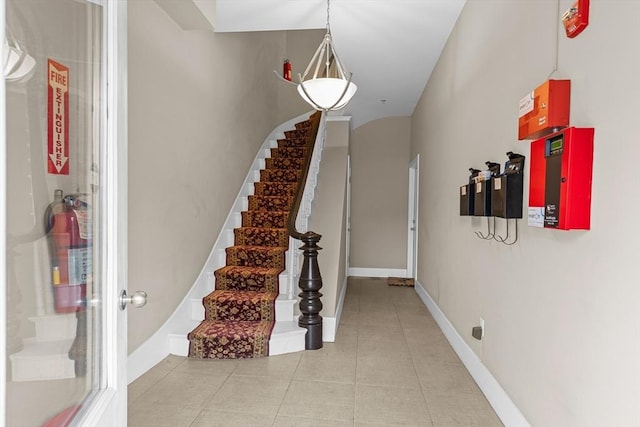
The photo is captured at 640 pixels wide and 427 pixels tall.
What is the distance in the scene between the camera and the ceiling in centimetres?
305

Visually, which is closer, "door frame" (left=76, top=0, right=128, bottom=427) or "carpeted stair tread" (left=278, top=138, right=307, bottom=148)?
"door frame" (left=76, top=0, right=128, bottom=427)

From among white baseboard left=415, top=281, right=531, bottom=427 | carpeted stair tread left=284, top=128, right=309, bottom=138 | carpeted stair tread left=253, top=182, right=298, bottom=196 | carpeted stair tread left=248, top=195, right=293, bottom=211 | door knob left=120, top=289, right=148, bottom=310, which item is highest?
carpeted stair tread left=284, top=128, right=309, bottom=138

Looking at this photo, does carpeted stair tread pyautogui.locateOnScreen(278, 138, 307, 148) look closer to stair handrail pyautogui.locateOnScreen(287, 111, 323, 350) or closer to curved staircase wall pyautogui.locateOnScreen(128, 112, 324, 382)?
curved staircase wall pyautogui.locateOnScreen(128, 112, 324, 382)

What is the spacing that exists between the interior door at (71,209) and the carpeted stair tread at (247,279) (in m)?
2.29

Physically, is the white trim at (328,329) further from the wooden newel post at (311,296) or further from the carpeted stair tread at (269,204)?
the carpeted stair tread at (269,204)

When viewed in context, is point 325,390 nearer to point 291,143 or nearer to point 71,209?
point 71,209

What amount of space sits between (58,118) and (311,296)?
240cm

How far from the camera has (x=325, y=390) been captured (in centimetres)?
242

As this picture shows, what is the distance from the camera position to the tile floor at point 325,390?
2104 millimetres

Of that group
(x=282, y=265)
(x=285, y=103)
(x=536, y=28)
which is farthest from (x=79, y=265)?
(x=285, y=103)

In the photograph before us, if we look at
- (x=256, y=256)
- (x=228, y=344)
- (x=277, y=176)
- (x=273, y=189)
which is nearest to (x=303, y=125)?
(x=277, y=176)

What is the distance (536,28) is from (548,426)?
1.86 m

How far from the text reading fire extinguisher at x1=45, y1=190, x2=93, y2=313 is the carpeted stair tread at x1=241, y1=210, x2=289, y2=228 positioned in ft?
10.5

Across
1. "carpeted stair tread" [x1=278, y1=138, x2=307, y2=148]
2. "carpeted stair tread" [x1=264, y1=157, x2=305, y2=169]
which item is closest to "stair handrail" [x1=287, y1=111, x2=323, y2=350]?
"carpeted stair tread" [x1=264, y1=157, x2=305, y2=169]
